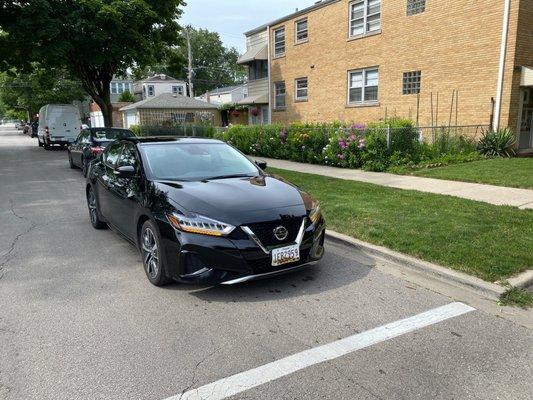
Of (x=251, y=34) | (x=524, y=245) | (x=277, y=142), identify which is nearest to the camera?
(x=524, y=245)

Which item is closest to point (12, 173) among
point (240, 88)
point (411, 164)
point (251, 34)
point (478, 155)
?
point (411, 164)

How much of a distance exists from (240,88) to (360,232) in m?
45.4

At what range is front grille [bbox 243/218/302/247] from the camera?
4.17m

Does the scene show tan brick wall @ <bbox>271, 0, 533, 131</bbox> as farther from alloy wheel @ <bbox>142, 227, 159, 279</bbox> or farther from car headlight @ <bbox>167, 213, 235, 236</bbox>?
alloy wheel @ <bbox>142, 227, 159, 279</bbox>

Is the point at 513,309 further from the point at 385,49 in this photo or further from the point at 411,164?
the point at 385,49

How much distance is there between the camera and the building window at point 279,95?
2461cm

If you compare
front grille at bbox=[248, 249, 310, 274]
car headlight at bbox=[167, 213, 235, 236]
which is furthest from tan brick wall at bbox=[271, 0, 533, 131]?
car headlight at bbox=[167, 213, 235, 236]

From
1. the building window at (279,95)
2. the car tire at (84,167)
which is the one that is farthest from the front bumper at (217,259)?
the building window at (279,95)

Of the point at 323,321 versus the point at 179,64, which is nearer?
the point at 323,321

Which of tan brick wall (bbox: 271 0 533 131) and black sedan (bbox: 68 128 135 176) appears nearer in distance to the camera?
black sedan (bbox: 68 128 135 176)

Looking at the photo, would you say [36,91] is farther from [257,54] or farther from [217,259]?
[217,259]

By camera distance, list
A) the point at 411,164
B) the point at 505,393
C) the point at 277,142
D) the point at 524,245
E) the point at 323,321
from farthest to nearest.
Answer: the point at 277,142 < the point at 411,164 < the point at 524,245 < the point at 323,321 < the point at 505,393

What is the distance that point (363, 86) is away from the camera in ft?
63.0

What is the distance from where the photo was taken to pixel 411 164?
12367mm
